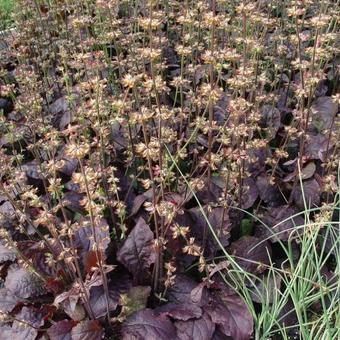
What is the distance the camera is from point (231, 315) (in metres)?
2.65

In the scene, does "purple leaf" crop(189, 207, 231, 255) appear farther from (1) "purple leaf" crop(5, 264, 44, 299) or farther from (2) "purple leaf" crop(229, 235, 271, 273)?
(1) "purple leaf" crop(5, 264, 44, 299)

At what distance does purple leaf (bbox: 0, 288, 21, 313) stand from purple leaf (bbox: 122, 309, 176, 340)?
631mm

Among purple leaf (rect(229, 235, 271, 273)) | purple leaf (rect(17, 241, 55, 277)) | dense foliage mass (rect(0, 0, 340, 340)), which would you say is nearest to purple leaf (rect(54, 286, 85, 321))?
dense foliage mass (rect(0, 0, 340, 340))

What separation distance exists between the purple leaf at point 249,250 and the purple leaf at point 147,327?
0.60 meters

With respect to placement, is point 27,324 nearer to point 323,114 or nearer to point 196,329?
point 196,329

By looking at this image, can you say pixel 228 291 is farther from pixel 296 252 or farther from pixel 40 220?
pixel 40 220

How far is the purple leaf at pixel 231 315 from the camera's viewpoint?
8.48 feet

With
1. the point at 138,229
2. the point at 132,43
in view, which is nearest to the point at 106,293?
the point at 138,229

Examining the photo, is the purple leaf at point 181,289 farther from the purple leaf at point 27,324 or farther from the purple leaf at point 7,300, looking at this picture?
the purple leaf at point 7,300

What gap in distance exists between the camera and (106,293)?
2.45 metres

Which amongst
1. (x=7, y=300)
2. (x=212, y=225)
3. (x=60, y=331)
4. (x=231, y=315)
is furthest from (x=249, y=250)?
(x=7, y=300)

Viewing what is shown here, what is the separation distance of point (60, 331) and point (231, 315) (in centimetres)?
87

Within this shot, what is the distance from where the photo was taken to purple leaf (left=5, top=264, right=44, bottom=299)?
108 inches

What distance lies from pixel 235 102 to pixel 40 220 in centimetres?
104
